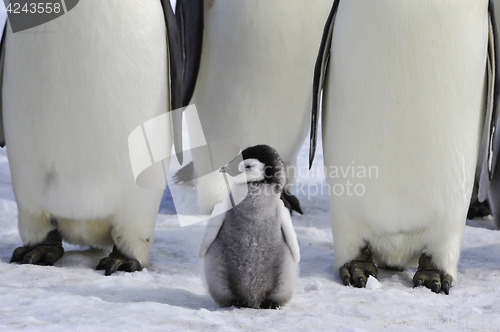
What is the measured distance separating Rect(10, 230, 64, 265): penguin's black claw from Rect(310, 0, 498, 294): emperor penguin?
125 cm

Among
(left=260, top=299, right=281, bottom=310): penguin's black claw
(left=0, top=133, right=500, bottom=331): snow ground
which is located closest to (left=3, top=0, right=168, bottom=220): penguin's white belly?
(left=0, top=133, right=500, bottom=331): snow ground

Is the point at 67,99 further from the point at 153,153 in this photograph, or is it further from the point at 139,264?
the point at 139,264

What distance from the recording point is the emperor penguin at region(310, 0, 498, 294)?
2.10 meters

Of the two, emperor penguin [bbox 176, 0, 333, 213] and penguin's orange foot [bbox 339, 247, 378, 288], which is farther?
emperor penguin [bbox 176, 0, 333, 213]

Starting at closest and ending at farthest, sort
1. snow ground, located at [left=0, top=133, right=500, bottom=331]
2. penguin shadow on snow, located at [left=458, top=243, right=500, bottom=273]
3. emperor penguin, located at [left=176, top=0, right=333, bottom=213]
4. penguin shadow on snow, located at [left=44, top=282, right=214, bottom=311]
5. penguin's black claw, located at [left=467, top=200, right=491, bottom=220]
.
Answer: snow ground, located at [left=0, top=133, right=500, bottom=331]
penguin shadow on snow, located at [left=44, top=282, right=214, bottom=311]
penguin shadow on snow, located at [left=458, top=243, right=500, bottom=273]
emperor penguin, located at [left=176, top=0, right=333, bottom=213]
penguin's black claw, located at [left=467, top=200, right=491, bottom=220]

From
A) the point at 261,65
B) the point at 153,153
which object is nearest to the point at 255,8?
the point at 261,65

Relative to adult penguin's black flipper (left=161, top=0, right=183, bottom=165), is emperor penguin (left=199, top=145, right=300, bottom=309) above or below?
below

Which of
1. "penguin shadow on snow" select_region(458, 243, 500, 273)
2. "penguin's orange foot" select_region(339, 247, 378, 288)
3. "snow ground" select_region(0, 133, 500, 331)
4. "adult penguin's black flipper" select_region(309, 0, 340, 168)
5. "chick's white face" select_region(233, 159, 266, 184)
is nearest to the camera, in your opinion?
"snow ground" select_region(0, 133, 500, 331)

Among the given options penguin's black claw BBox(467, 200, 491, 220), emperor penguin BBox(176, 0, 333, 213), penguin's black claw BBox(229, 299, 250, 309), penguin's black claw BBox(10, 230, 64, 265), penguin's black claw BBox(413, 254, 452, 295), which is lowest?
penguin's black claw BBox(467, 200, 491, 220)

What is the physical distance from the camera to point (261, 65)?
116 inches

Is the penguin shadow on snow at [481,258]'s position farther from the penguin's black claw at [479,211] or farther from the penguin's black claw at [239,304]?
the penguin's black claw at [239,304]

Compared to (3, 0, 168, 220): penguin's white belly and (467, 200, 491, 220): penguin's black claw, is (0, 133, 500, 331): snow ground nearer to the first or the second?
(3, 0, 168, 220): penguin's white belly

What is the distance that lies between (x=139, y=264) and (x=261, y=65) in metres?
1.27

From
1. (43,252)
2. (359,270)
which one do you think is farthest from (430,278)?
(43,252)
